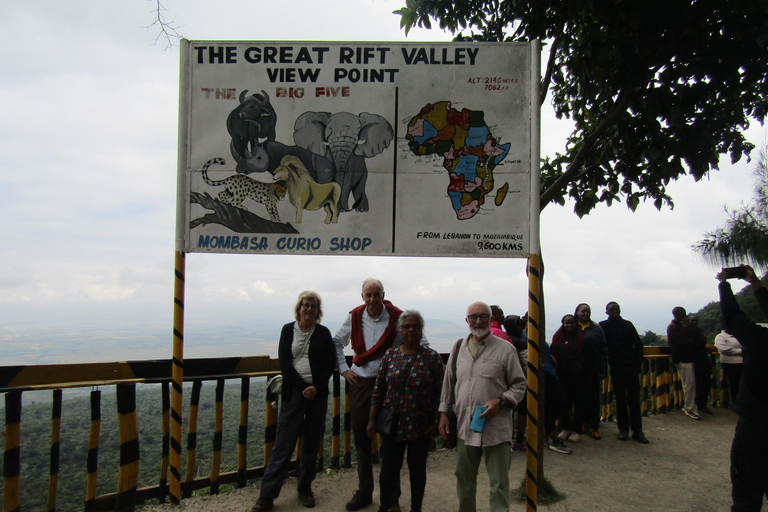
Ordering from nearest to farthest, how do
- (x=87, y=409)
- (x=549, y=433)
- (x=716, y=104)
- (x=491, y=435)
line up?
(x=491, y=435)
(x=87, y=409)
(x=716, y=104)
(x=549, y=433)

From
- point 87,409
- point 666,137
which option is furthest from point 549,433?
point 87,409

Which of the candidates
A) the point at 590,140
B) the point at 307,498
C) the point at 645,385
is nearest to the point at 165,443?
the point at 307,498

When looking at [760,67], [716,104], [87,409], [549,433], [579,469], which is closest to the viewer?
[87,409]

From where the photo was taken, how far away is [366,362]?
4.59 meters

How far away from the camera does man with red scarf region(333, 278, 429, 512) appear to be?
451 cm

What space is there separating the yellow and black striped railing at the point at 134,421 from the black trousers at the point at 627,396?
407 cm

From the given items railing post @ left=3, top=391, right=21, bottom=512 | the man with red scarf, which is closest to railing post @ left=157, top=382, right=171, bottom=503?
railing post @ left=3, top=391, right=21, bottom=512

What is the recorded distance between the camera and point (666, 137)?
5.19m

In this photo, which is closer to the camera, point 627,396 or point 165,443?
point 165,443

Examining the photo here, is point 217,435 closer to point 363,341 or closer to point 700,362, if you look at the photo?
point 363,341

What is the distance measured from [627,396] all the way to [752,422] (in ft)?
13.5

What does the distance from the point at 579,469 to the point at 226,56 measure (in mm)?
5642

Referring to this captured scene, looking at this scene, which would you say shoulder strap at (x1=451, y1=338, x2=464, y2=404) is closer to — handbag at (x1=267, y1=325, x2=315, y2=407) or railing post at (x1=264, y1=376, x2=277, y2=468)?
handbag at (x1=267, y1=325, x2=315, y2=407)

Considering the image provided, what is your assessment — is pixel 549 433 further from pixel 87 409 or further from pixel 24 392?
pixel 24 392
